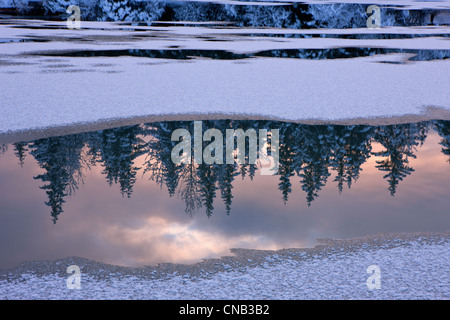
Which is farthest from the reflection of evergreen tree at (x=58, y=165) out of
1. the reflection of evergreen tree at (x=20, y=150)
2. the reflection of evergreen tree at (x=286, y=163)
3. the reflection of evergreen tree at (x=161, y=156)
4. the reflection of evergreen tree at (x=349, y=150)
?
the reflection of evergreen tree at (x=349, y=150)

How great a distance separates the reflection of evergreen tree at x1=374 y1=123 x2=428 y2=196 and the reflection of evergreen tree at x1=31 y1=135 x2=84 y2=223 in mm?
3822

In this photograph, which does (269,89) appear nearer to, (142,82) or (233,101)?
→ (233,101)

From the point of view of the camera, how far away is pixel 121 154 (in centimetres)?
684

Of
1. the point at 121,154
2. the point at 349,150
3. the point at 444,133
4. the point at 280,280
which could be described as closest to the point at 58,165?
the point at 121,154

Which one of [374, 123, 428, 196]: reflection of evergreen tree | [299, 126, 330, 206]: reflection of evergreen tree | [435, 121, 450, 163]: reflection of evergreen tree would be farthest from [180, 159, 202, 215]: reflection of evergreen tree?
[435, 121, 450, 163]: reflection of evergreen tree

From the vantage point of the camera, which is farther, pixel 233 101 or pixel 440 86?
pixel 440 86

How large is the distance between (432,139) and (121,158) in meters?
4.81

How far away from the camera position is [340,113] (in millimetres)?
8500

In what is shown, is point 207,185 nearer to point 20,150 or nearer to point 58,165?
point 58,165

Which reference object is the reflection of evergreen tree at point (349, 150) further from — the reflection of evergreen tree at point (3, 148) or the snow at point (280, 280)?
the reflection of evergreen tree at point (3, 148)

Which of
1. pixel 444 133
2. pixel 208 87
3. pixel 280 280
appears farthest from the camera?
pixel 208 87

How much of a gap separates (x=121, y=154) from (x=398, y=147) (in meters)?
4.02

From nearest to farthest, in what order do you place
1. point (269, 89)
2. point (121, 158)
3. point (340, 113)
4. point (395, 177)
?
1. point (395, 177)
2. point (121, 158)
3. point (340, 113)
4. point (269, 89)
